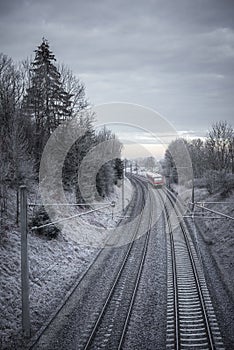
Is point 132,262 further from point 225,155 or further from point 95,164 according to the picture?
point 225,155

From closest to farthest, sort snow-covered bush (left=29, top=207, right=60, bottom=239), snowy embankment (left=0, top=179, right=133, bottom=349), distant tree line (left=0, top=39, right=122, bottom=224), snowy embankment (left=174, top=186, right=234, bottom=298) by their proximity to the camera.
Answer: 1. snowy embankment (left=0, top=179, right=133, bottom=349)
2. snowy embankment (left=174, top=186, right=234, bottom=298)
3. snow-covered bush (left=29, top=207, right=60, bottom=239)
4. distant tree line (left=0, top=39, right=122, bottom=224)

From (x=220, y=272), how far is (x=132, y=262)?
5301mm

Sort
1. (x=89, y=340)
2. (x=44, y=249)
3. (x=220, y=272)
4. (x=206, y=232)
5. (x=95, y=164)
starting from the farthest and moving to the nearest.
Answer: (x=95, y=164) → (x=206, y=232) → (x=44, y=249) → (x=220, y=272) → (x=89, y=340)

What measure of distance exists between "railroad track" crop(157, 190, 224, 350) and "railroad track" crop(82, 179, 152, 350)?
171cm

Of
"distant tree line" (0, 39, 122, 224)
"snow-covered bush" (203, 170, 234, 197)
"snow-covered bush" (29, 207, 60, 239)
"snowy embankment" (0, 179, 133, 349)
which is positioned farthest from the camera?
"snow-covered bush" (203, 170, 234, 197)

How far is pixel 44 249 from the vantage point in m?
17.9

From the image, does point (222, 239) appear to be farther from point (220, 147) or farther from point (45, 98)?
point (220, 147)

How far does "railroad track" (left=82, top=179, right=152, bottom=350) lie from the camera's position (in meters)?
10.7

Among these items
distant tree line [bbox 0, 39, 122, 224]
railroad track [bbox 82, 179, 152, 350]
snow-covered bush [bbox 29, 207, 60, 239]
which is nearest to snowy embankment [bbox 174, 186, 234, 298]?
railroad track [bbox 82, 179, 152, 350]

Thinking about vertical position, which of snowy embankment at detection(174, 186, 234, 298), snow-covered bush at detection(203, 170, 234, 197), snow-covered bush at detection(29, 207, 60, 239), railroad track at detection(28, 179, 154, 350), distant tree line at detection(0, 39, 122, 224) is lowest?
railroad track at detection(28, 179, 154, 350)

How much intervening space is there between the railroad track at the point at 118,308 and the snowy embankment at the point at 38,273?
2311 millimetres

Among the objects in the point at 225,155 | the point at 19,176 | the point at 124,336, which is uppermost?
the point at 225,155

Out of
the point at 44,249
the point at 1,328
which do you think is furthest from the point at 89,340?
the point at 44,249

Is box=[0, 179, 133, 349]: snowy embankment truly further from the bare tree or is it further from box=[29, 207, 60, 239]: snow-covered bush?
the bare tree
